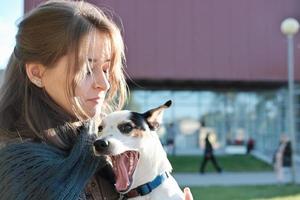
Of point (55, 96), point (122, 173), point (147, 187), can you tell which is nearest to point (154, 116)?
point (147, 187)

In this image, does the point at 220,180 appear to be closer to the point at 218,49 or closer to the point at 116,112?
the point at 218,49

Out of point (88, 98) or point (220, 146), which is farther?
point (220, 146)

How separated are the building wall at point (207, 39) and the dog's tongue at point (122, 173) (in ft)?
78.4

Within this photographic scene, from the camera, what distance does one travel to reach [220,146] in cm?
3216

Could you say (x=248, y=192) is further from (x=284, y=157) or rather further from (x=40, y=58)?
(x=40, y=58)

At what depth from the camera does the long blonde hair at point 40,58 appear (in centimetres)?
203

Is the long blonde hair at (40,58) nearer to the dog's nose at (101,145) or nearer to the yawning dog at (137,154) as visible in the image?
the dog's nose at (101,145)

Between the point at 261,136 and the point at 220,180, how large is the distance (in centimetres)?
1396

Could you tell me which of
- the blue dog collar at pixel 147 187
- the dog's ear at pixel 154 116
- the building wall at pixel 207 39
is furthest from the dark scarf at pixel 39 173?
the building wall at pixel 207 39

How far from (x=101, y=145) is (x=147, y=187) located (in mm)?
392

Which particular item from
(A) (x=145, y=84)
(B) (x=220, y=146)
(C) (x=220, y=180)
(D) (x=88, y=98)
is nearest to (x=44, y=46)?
(D) (x=88, y=98)

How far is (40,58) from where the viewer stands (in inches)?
80.7

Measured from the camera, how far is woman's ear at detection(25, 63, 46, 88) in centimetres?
207

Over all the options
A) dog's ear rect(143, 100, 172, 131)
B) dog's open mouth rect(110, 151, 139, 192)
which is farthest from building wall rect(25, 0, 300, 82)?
dog's open mouth rect(110, 151, 139, 192)
